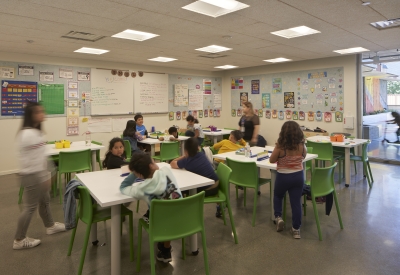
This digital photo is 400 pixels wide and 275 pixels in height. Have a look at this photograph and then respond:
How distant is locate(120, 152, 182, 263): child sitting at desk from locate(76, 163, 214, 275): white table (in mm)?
84

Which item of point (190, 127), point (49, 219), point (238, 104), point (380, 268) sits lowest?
point (380, 268)

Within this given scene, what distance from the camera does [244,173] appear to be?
10.8ft

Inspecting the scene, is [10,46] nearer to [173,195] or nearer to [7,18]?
[7,18]

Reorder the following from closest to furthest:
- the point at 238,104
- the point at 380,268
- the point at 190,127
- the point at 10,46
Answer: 1. the point at 380,268
2. the point at 10,46
3. the point at 190,127
4. the point at 238,104

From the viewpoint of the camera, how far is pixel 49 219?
3090 mm

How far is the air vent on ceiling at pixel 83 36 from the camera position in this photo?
4.32 m

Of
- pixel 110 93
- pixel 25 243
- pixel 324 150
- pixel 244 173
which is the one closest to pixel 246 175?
pixel 244 173

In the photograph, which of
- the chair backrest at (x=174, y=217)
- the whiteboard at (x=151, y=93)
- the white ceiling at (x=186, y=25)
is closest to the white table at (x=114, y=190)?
the chair backrest at (x=174, y=217)

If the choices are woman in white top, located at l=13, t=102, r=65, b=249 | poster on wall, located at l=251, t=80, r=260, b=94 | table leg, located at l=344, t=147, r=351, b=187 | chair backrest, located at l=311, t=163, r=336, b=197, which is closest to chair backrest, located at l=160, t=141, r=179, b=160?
woman in white top, located at l=13, t=102, r=65, b=249

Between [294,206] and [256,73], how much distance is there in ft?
20.5

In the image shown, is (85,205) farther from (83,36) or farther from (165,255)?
(83,36)

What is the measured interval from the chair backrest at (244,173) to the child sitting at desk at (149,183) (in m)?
1.26

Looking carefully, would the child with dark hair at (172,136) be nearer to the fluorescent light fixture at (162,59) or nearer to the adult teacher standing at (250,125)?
the adult teacher standing at (250,125)

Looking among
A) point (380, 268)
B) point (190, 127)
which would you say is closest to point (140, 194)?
point (380, 268)
